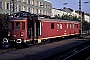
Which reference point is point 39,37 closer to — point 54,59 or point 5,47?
point 5,47

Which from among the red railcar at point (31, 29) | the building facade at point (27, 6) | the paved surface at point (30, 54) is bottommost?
the paved surface at point (30, 54)

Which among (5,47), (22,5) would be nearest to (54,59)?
(5,47)

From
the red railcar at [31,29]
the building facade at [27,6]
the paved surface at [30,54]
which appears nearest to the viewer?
the paved surface at [30,54]

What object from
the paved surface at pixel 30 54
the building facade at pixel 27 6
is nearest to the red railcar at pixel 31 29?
the paved surface at pixel 30 54

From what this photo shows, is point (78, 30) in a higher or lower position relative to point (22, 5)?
lower

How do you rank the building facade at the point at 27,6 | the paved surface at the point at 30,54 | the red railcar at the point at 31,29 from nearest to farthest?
the paved surface at the point at 30,54
the red railcar at the point at 31,29
the building facade at the point at 27,6

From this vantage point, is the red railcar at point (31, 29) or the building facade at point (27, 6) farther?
the building facade at point (27, 6)

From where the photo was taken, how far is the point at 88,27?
8712 centimetres

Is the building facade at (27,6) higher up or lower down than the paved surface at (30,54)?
higher up

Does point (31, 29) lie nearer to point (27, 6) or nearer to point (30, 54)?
point (30, 54)

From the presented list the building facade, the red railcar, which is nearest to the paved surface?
the red railcar

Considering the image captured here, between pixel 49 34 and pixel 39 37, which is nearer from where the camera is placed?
pixel 39 37

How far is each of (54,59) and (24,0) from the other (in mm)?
57699

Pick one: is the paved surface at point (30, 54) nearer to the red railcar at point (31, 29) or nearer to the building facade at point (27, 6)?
the red railcar at point (31, 29)
